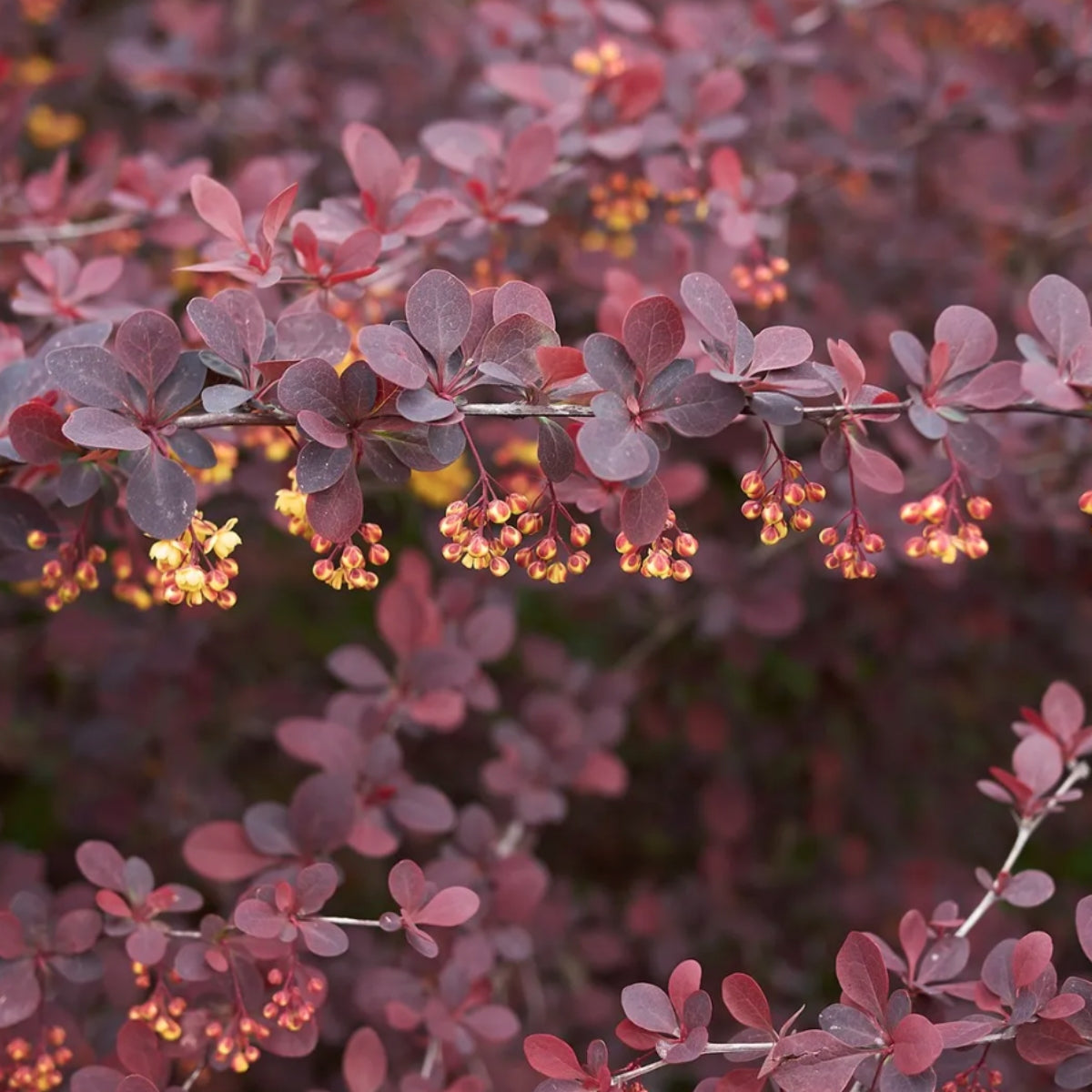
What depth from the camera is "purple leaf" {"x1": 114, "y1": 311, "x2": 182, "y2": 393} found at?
98 centimetres

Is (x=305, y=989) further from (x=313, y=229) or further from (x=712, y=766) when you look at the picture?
(x=712, y=766)

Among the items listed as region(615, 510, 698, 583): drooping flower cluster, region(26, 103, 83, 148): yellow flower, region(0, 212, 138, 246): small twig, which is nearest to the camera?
region(615, 510, 698, 583): drooping flower cluster

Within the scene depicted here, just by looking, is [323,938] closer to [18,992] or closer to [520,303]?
[18,992]

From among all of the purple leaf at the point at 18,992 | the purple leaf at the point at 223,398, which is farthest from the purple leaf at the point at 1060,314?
the purple leaf at the point at 18,992

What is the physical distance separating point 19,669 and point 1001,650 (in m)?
2.02

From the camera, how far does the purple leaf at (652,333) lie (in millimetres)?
936

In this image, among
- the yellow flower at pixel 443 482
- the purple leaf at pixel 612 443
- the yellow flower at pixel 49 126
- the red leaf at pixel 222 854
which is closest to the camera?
the purple leaf at pixel 612 443

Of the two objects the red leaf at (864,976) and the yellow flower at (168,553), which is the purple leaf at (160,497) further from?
the red leaf at (864,976)

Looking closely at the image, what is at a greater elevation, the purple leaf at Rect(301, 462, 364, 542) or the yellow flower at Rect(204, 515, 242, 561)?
the purple leaf at Rect(301, 462, 364, 542)

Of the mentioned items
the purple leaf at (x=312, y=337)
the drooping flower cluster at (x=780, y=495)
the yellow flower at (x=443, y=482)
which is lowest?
the yellow flower at (x=443, y=482)

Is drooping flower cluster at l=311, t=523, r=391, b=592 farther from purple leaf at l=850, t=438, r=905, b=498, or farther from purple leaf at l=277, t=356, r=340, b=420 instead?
purple leaf at l=850, t=438, r=905, b=498

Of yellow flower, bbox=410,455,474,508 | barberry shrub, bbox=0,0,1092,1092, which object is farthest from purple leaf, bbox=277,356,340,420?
yellow flower, bbox=410,455,474,508

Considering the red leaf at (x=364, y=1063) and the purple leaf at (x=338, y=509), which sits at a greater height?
the purple leaf at (x=338, y=509)

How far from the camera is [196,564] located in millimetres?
983
